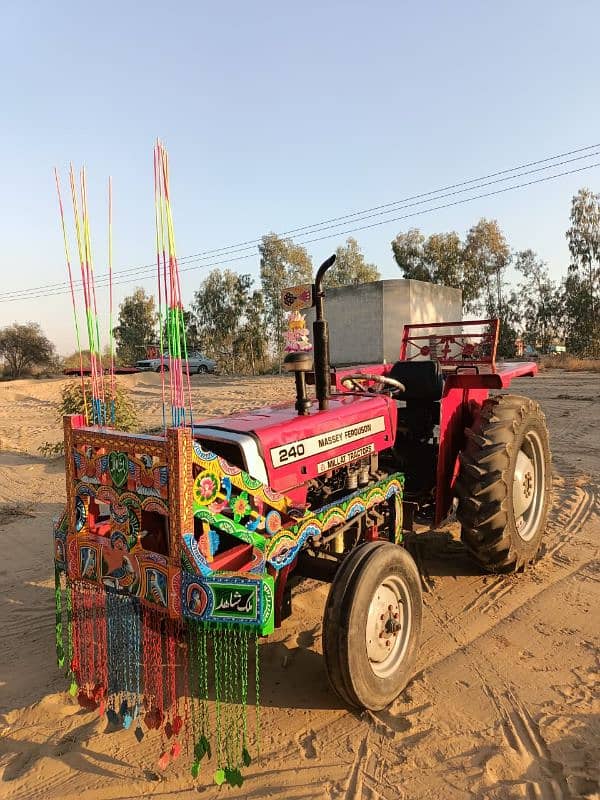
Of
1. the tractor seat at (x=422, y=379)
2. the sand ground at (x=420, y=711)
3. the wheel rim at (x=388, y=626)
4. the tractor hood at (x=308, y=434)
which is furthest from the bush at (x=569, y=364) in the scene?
the wheel rim at (x=388, y=626)

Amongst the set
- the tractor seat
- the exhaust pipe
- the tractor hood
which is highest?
the exhaust pipe

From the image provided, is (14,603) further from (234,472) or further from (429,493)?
(429,493)

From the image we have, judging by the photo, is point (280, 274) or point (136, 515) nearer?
point (136, 515)

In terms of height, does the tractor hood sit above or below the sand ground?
above

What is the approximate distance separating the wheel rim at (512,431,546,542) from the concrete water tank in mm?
18115

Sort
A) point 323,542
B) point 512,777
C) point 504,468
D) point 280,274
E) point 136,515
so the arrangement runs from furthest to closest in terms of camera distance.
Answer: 1. point 280,274
2. point 504,468
3. point 323,542
4. point 136,515
5. point 512,777

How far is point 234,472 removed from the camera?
2.42m

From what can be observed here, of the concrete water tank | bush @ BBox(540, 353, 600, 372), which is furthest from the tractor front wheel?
bush @ BBox(540, 353, 600, 372)

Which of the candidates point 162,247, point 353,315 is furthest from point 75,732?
point 353,315

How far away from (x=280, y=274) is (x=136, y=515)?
109 feet

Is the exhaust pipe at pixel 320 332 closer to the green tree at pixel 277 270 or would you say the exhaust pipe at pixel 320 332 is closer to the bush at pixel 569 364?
the bush at pixel 569 364

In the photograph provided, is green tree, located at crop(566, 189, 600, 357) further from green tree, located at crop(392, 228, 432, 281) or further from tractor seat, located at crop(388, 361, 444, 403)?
tractor seat, located at crop(388, 361, 444, 403)

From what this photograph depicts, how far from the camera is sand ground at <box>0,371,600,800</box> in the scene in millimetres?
2207

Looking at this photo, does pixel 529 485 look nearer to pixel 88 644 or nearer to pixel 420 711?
pixel 420 711
